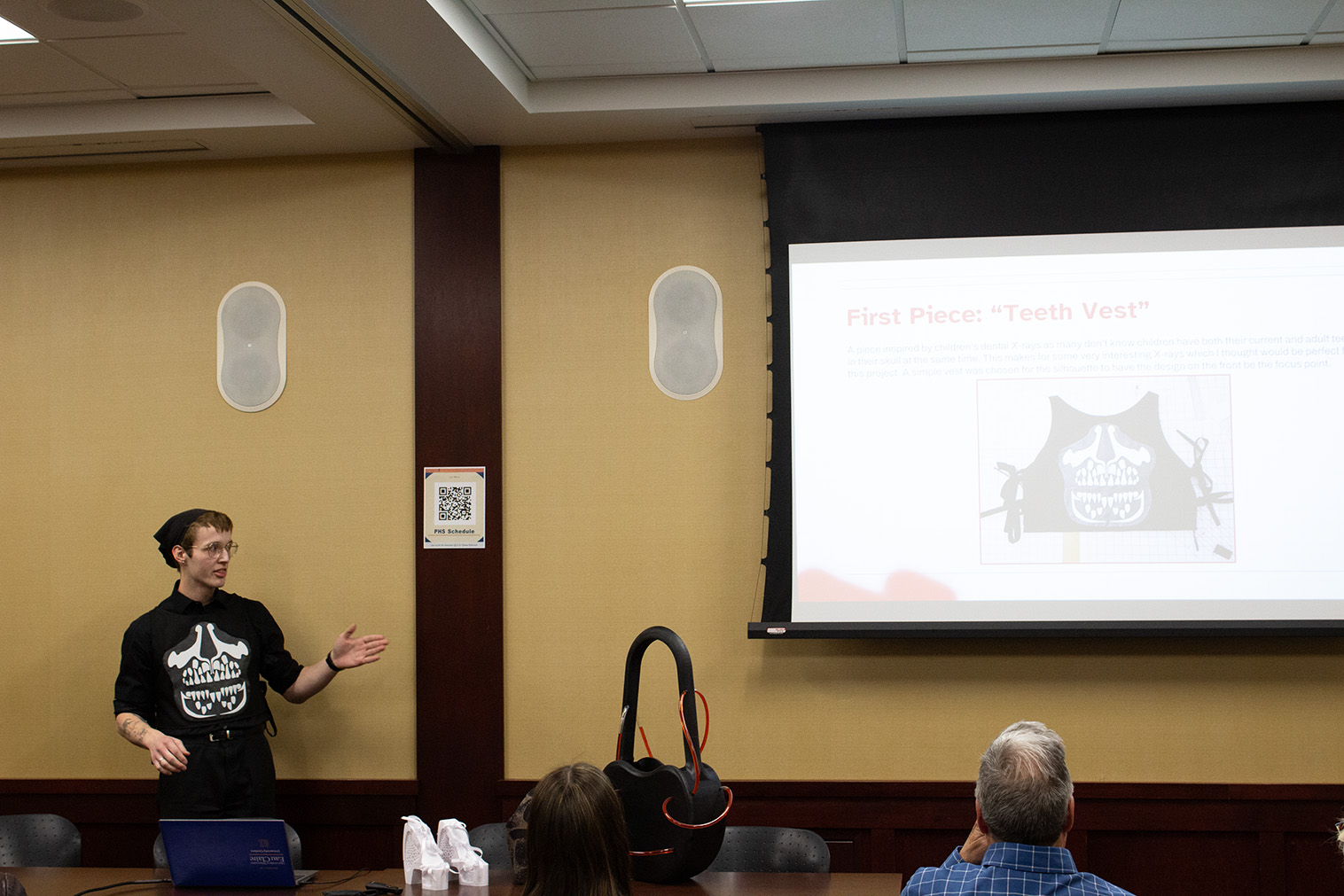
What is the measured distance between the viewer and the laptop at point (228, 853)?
2.42m

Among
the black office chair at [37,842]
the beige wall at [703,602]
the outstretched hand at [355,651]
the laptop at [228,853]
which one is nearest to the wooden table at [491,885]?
the laptop at [228,853]

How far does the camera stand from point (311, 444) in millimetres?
3936

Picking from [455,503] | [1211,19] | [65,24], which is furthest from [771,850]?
[65,24]

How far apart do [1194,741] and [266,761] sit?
310cm

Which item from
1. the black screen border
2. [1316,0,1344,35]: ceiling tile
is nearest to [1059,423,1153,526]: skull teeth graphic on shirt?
the black screen border

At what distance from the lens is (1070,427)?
3.59 meters

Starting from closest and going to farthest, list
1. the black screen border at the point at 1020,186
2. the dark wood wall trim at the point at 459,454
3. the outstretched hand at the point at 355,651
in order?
the outstretched hand at the point at 355,651 < the black screen border at the point at 1020,186 < the dark wood wall trim at the point at 459,454

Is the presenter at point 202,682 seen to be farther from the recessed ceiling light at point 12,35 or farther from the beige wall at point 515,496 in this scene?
the recessed ceiling light at point 12,35

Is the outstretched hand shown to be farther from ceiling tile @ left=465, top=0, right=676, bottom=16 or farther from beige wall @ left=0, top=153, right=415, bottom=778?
ceiling tile @ left=465, top=0, right=676, bottom=16

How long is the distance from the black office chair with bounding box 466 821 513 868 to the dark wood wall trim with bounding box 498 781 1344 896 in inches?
43.7

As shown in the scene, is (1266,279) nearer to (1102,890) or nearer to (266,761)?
(1102,890)

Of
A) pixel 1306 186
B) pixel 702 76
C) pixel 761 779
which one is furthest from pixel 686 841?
pixel 1306 186

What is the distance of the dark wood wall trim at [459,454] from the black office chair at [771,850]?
1.18 metres

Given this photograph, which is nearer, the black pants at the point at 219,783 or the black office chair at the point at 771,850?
the black office chair at the point at 771,850
